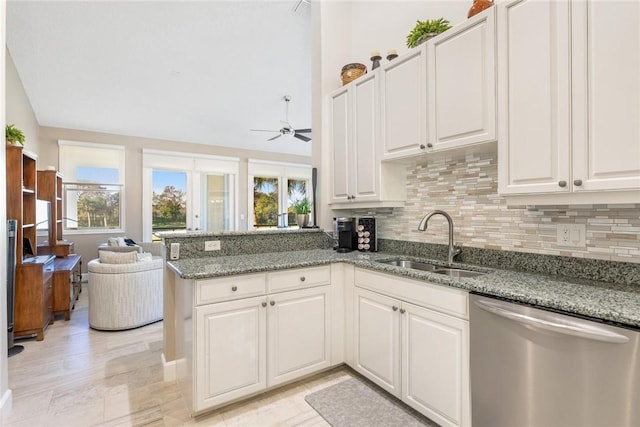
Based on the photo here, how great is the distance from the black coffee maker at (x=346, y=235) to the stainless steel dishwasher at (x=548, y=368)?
132cm

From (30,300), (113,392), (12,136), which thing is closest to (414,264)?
(113,392)

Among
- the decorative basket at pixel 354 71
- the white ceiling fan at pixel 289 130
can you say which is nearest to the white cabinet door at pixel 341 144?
the decorative basket at pixel 354 71

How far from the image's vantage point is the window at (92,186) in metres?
5.52

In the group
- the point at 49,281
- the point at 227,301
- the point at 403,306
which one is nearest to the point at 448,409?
the point at 403,306

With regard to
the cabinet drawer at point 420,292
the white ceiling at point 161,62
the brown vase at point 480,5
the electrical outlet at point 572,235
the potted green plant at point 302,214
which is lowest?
the cabinet drawer at point 420,292

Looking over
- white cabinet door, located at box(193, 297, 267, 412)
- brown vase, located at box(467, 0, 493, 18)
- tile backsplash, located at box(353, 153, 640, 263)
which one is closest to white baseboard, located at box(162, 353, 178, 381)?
white cabinet door, located at box(193, 297, 267, 412)

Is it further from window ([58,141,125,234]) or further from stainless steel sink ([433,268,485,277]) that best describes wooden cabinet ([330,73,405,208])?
window ([58,141,125,234])

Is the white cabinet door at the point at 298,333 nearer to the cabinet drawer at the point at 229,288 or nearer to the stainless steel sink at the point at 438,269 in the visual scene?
the cabinet drawer at the point at 229,288

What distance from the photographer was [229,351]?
1858 millimetres

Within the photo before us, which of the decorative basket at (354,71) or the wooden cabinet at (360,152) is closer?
the wooden cabinet at (360,152)

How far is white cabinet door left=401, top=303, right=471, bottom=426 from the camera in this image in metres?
1.57

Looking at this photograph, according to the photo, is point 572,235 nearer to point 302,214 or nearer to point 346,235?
point 346,235

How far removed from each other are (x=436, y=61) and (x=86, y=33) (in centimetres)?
365

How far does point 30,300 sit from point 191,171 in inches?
157
